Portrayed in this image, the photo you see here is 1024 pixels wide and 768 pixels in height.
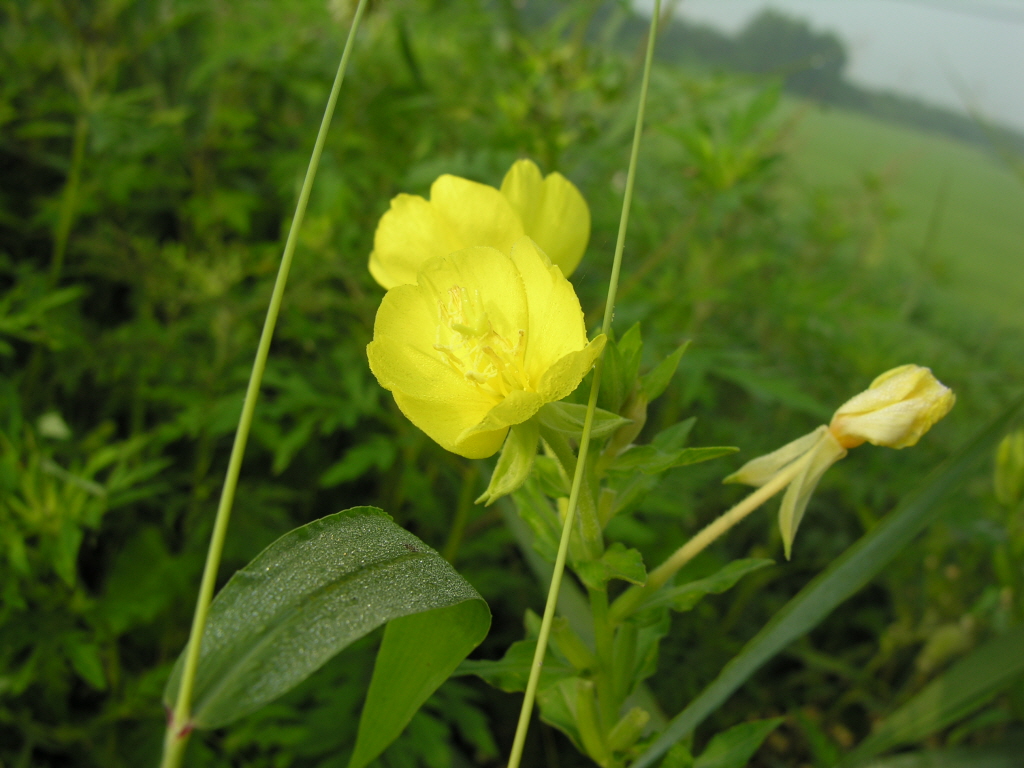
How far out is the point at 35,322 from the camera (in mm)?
920

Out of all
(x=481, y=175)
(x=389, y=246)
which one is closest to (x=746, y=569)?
(x=389, y=246)

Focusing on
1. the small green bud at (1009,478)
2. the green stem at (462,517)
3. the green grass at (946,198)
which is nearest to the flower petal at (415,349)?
the green stem at (462,517)

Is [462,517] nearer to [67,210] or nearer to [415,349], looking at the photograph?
[415,349]

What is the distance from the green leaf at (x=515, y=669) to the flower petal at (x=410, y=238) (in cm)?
27

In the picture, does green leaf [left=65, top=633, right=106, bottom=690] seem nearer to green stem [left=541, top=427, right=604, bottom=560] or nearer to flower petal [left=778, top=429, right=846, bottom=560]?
green stem [left=541, top=427, right=604, bottom=560]

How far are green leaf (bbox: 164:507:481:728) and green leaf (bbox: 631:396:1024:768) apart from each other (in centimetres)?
15

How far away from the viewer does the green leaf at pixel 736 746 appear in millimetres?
503

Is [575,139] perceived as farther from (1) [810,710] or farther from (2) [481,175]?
(1) [810,710]

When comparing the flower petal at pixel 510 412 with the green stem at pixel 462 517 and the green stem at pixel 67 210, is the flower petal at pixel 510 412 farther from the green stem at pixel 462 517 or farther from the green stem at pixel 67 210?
the green stem at pixel 67 210

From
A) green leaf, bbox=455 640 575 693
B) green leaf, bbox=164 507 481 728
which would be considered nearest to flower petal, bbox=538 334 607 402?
green leaf, bbox=164 507 481 728

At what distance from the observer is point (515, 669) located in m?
0.48

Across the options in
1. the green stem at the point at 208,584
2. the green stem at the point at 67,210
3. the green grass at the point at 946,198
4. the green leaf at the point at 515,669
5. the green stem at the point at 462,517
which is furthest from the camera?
the green grass at the point at 946,198

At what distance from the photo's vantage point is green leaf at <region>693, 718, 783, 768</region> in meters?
0.50

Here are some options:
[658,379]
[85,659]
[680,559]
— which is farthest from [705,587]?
[85,659]
